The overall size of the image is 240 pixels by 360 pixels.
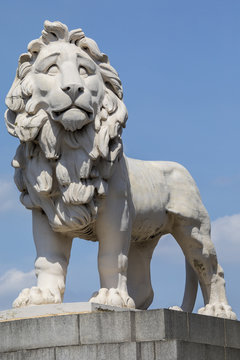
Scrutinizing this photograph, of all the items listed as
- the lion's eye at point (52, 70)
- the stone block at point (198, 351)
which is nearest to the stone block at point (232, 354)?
the stone block at point (198, 351)

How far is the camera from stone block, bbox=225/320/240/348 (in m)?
8.69

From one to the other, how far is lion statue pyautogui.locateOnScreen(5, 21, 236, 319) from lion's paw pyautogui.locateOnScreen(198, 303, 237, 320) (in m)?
1.14

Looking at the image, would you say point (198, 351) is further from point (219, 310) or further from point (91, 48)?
point (91, 48)

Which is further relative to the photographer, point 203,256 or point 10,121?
point 203,256

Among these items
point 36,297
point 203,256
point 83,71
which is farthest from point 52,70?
point 203,256

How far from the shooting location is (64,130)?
8695 mm

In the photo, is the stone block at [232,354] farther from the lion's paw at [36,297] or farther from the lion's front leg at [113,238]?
the lion's paw at [36,297]

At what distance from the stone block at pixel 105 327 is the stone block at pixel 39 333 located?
0.07m

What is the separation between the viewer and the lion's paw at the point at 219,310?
9.81m

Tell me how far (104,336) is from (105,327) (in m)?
0.07

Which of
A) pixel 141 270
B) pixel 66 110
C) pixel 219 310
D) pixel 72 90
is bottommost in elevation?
pixel 219 310

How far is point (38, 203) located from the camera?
887 centimetres

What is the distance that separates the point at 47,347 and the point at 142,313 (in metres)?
0.80

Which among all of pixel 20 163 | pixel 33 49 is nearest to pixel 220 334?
pixel 20 163
